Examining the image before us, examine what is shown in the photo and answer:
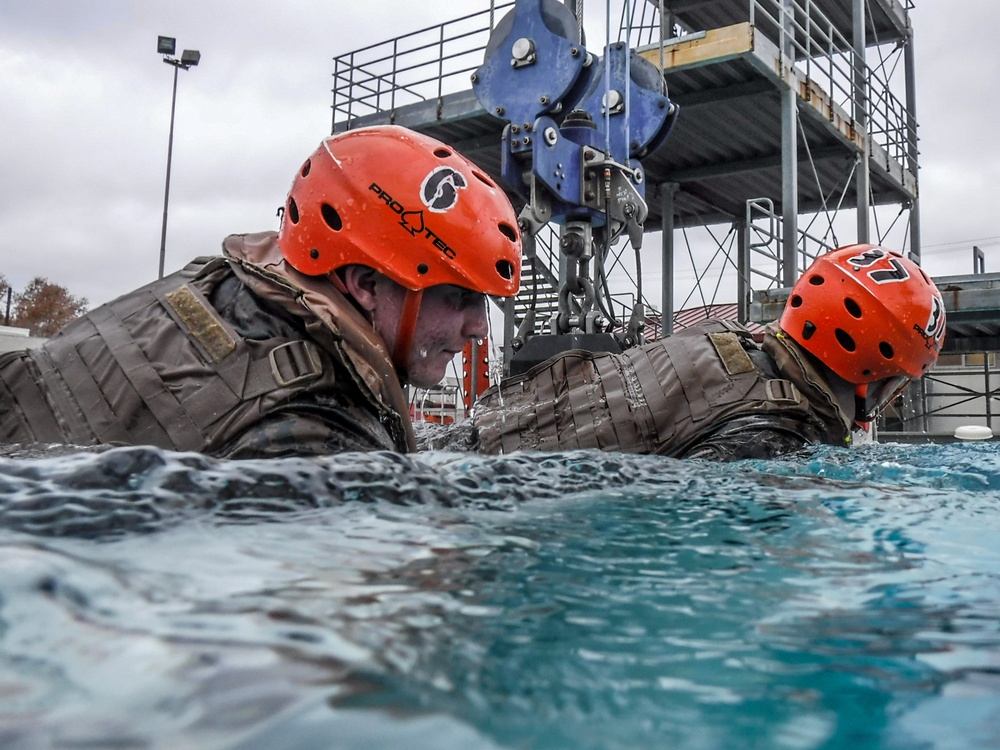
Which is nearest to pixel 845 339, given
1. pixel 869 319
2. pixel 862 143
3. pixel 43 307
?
pixel 869 319

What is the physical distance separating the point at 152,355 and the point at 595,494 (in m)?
1.52

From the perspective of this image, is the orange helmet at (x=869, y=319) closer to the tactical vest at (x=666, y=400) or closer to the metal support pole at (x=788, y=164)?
the tactical vest at (x=666, y=400)

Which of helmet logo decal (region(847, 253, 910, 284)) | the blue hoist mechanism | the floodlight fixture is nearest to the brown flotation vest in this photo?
helmet logo decal (region(847, 253, 910, 284))

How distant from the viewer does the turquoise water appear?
0.74m

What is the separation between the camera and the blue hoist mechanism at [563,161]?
6480 millimetres

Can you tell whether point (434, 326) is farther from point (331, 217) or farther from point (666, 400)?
point (666, 400)

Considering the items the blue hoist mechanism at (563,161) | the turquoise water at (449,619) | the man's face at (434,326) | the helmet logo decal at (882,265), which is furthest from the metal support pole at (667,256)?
the turquoise water at (449,619)

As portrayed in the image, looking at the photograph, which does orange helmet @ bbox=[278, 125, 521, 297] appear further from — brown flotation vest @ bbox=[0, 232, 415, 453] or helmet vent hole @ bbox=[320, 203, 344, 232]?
brown flotation vest @ bbox=[0, 232, 415, 453]

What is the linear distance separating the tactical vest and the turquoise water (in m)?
2.45

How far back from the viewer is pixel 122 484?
5.37 feet

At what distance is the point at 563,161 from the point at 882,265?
8.58 ft

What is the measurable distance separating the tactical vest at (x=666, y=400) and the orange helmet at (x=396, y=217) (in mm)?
1658

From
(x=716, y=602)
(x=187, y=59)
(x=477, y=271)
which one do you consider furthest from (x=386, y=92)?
(x=716, y=602)

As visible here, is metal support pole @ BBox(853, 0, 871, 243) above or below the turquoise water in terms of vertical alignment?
above
